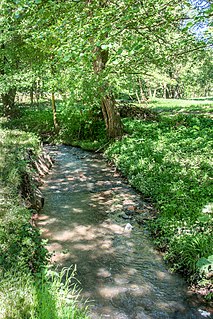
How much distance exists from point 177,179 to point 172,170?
448 millimetres

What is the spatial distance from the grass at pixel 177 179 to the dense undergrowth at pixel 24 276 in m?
1.40

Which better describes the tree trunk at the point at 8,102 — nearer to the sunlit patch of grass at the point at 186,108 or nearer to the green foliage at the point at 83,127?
the green foliage at the point at 83,127

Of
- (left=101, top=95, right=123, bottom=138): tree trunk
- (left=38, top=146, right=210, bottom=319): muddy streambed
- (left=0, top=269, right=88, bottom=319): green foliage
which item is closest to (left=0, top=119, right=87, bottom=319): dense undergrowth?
(left=0, top=269, right=88, bottom=319): green foliage

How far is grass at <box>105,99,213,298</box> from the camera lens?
14.6 feet

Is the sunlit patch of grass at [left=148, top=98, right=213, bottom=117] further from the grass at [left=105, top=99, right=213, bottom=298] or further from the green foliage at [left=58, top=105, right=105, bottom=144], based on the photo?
the green foliage at [left=58, top=105, right=105, bottom=144]

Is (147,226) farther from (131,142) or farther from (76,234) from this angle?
(131,142)

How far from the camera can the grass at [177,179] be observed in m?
4.46

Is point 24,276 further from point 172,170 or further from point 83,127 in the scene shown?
point 83,127

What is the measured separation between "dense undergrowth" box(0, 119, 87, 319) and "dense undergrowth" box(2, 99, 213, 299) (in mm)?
1399

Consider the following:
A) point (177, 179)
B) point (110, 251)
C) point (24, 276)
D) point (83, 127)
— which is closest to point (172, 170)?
point (177, 179)

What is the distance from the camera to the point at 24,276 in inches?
121

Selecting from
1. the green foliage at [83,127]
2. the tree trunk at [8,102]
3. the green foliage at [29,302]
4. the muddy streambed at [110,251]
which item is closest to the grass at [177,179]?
the muddy streambed at [110,251]

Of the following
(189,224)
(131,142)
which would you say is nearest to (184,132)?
(131,142)

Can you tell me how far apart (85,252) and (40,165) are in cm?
526
